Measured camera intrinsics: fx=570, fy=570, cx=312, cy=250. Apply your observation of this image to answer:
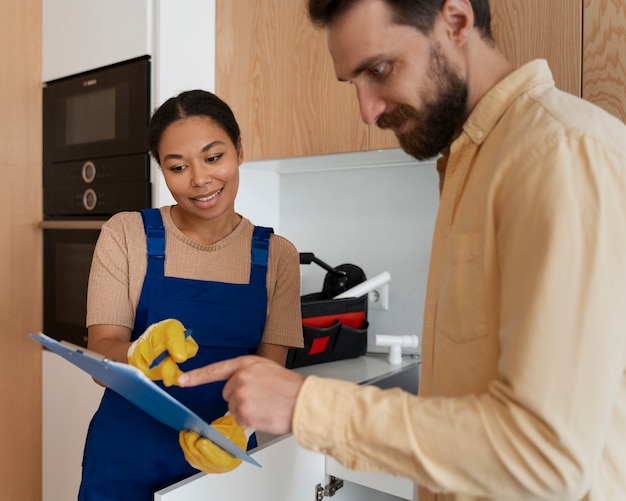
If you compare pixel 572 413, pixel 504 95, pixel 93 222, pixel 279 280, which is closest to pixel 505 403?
pixel 572 413

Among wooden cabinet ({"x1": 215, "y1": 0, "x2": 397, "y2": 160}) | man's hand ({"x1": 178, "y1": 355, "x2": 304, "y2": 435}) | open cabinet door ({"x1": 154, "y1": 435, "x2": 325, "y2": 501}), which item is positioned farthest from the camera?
wooden cabinet ({"x1": 215, "y1": 0, "x2": 397, "y2": 160})

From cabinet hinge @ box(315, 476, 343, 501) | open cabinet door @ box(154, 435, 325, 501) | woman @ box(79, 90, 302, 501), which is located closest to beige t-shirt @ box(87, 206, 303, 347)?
woman @ box(79, 90, 302, 501)

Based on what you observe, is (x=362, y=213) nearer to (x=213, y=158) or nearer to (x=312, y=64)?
(x=312, y=64)

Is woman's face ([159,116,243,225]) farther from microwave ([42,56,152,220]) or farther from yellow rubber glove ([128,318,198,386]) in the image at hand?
microwave ([42,56,152,220])

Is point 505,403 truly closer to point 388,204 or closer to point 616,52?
point 616,52

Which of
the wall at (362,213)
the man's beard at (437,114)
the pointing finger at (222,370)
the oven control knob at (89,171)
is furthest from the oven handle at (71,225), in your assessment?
the man's beard at (437,114)

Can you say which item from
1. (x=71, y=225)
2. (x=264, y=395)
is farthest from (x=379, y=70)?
(x=71, y=225)

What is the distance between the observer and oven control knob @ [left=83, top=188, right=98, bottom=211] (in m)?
1.89

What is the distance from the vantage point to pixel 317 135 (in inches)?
65.0

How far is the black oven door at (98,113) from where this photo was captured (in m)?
1.73

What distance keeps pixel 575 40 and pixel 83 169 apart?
1.53m

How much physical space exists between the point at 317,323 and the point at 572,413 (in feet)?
3.88

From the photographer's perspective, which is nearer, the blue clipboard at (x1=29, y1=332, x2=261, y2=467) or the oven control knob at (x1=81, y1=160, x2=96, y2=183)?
the blue clipboard at (x1=29, y1=332, x2=261, y2=467)

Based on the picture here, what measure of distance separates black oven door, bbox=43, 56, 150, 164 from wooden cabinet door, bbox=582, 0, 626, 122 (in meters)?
1.19
